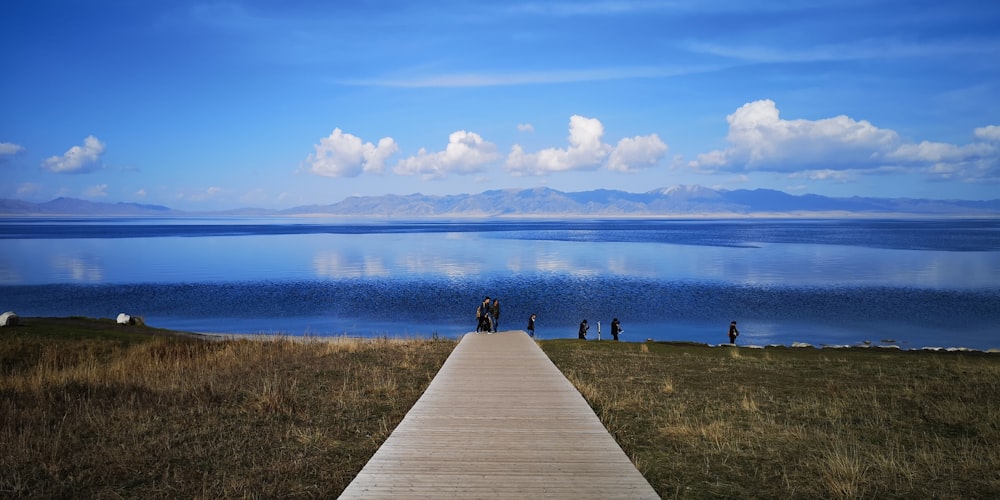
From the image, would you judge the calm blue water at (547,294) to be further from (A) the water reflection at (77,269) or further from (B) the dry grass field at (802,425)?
(B) the dry grass field at (802,425)

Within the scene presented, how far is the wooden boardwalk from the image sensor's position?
8.59 m

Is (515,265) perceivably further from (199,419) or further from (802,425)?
(199,419)

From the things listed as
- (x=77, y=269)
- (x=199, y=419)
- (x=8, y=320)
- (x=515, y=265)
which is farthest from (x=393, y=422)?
(x=77, y=269)

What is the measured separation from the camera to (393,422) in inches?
522

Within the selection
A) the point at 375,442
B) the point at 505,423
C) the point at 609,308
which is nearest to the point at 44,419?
the point at 375,442

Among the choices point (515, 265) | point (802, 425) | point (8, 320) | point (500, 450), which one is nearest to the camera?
point (500, 450)

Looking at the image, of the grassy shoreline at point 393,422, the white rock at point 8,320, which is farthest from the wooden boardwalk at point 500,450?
the white rock at point 8,320

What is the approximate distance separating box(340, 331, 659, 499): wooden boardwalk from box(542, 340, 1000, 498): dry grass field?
0.78 metres

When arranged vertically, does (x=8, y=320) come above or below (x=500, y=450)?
below

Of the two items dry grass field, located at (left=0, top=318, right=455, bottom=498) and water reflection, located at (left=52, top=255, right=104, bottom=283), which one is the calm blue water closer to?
water reflection, located at (left=52, top=255, right=104, bottom=283)

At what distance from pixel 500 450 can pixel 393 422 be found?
3.67 m

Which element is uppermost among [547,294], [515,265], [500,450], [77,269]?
[500,450]

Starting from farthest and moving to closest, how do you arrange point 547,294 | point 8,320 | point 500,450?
point 547,294
point 8,320
point 500,450

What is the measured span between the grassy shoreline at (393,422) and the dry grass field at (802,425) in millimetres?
44
